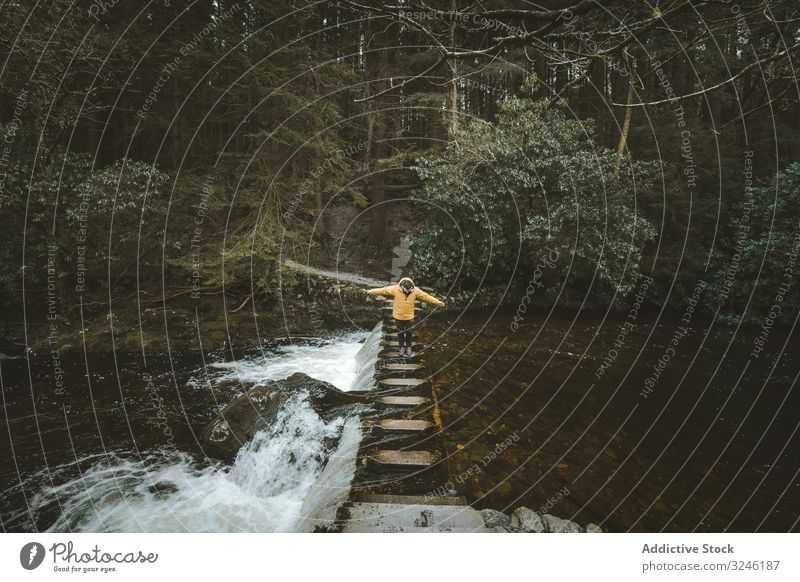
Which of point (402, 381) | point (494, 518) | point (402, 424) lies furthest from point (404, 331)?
point (494, 518)

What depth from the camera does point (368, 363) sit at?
8.41 meters

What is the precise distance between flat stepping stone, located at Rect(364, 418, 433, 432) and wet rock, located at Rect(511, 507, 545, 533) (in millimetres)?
1570

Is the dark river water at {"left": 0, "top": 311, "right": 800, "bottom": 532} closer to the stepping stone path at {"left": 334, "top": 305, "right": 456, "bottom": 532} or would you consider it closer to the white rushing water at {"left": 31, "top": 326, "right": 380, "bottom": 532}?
the white rushing water at {"left": 31, "top": 326, "right": 380, "bottom": 532}

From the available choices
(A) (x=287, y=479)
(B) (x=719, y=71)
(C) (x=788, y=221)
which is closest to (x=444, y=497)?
(A) (x=287, y=479)

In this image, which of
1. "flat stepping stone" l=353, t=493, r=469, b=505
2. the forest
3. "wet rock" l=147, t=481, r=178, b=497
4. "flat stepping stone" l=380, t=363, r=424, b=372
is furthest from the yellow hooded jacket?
the forest

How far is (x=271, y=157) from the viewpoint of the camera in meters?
12.2

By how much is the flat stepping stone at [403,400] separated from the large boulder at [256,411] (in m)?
0.37

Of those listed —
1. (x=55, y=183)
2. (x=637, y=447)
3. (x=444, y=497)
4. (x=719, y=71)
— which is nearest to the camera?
(x=444, y=497)

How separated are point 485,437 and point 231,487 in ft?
11.9

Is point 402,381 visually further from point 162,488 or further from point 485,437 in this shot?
point 162,488

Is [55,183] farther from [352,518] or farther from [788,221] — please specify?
[788,221]

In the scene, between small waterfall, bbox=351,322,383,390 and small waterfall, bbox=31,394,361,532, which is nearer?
small waterfall, bbox=31,394,361,532

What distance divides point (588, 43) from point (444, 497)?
4.63 metres

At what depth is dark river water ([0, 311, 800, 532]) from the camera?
477 cm
